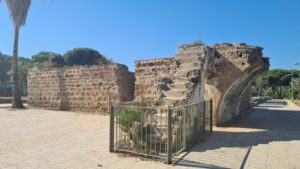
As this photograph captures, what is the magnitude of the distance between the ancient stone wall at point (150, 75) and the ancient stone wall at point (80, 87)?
1.42 meters

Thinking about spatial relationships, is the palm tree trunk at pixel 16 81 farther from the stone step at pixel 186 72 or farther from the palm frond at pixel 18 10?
the stone step at pixel 186 72

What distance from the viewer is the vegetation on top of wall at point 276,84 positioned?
40000 millimetres

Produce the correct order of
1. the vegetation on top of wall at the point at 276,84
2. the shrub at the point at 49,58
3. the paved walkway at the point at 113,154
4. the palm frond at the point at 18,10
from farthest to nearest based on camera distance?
the vegetation on top of wall at the point at 276,84 → the shrub at the point at 49,58 → the palm frond at the point at 18,10 → the paved walkway at the point at 113,154

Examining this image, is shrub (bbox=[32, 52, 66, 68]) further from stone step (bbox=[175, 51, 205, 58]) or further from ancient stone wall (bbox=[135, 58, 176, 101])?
stone step (bbox=[175, 51, 205, 58])

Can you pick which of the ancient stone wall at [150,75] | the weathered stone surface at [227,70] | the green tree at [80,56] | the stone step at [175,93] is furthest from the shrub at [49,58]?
the stone step at [175,93]

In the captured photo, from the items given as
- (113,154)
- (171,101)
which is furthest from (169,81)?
(113,154)

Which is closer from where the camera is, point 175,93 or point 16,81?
point 175,93

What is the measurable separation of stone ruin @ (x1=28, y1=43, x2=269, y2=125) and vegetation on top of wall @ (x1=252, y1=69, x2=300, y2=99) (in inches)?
1272

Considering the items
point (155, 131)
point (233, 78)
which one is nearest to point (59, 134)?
point (155, 131)

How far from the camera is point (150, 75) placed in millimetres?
10742

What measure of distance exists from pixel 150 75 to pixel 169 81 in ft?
11.6

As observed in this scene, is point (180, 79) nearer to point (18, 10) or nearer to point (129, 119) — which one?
point (129, 119)

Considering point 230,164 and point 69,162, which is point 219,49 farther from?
point 69,162

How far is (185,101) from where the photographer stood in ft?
20.2
